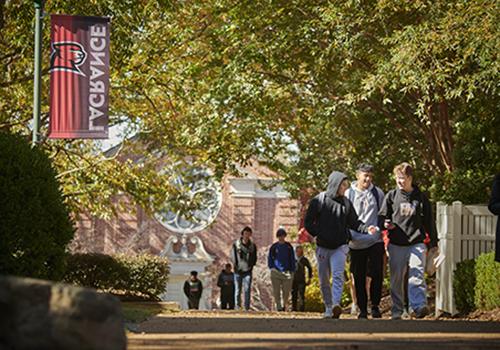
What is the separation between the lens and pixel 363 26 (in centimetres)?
2070

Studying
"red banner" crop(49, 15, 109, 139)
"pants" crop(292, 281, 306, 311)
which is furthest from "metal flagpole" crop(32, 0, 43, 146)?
"pants" crop(292, 281, 306, 311)

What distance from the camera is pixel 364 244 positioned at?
1437 cm

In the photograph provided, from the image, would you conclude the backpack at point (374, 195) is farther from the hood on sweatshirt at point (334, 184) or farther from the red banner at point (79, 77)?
the red banner at point (79, 77)

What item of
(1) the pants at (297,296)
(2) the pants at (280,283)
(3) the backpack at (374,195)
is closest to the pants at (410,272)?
(3) the backpack at (374,195)

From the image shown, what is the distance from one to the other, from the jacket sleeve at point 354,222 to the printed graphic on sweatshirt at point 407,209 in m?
0.49

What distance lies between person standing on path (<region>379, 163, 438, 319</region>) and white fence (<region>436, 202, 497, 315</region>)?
11.0 feet

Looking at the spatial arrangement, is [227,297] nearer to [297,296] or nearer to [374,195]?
[297,296]

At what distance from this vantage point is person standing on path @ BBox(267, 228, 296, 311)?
2305 centimetres

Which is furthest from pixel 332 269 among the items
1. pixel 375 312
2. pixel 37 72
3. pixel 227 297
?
pixel 227 297

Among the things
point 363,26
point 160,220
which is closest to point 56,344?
point 363,26

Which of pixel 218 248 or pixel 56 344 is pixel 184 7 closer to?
pixel 56 344

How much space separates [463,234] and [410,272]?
359 centimetres

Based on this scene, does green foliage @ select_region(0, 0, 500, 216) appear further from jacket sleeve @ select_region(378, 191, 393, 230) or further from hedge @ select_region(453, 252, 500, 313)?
jacket sleeve @ select_region(378, 191, 393, 230)

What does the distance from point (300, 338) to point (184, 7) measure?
15640mm
